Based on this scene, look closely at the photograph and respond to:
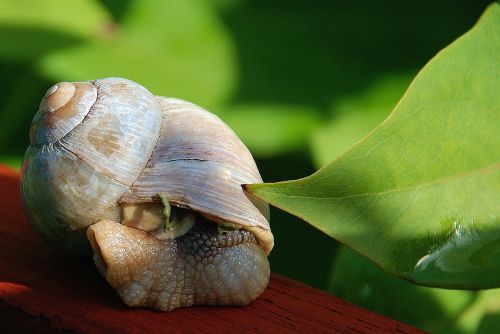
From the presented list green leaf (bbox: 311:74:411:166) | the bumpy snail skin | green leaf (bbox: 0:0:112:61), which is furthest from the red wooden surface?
green leaf (bbox: 0:0:112:61)

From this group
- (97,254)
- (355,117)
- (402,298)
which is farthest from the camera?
(355,117)

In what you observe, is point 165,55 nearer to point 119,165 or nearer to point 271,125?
point 271,125

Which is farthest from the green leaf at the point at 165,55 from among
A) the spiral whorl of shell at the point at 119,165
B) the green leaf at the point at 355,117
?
the spiral whorl of shell at the point at 119,165

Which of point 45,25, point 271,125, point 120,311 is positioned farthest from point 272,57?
point 120,311

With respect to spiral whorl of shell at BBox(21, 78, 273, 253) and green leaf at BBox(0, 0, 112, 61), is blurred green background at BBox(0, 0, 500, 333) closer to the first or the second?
green leaf at BBox(0, 0, 112, 61)

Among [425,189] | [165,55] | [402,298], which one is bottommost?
[402,298]

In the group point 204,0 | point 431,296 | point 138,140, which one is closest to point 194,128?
point 138,140

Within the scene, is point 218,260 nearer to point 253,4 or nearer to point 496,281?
point 496,281
